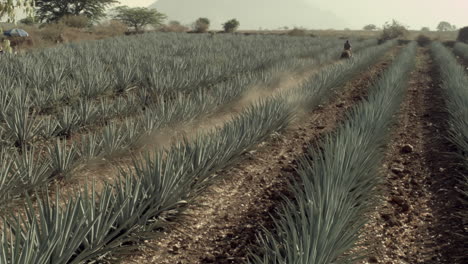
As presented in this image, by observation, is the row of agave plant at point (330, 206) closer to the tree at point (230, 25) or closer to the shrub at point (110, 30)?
the shrub at point (110, 30)

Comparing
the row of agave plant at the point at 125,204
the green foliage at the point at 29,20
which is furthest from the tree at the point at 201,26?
the row of agave plant at the point at 125,204

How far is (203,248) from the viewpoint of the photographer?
328 centimetres

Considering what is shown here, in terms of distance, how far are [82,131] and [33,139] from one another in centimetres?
87

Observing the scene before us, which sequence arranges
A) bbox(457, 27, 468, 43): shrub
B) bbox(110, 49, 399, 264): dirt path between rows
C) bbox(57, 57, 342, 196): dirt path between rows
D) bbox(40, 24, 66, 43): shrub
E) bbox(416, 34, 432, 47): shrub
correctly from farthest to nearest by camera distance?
bbox(457, 27, 468, 43): shrub < bbox(416, 34, 432, 47): shrub < bbox(40, 24, 66, 43): shrub < bbox(57, 57, 342, 196): dirt path between rows < bbox(110, 49, 399, 264): dirt path between rows

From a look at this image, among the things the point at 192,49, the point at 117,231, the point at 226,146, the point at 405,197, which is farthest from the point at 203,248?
the point at 192,49

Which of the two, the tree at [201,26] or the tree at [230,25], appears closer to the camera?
the tree at [201,26]

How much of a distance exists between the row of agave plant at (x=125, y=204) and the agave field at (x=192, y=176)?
16mm

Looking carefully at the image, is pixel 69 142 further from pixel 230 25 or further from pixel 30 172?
pixel 230 25

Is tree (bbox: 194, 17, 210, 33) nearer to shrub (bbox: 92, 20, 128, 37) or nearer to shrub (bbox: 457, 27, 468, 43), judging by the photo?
shrub (bbox: 92, 20, 128, 37)

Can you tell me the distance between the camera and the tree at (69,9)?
36.9 meters

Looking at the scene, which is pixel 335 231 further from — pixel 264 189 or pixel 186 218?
pixel 264 189

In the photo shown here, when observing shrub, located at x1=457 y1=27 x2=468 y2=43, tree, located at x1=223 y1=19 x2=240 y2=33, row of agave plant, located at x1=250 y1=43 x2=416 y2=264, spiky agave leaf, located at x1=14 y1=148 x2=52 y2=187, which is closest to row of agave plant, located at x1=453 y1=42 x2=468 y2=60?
shrub, located at x1=457 y1=27 x2=468 y2=43

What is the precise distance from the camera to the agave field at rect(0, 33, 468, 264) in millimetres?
2639

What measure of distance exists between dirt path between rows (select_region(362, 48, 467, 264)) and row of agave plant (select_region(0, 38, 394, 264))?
1.65 meters
